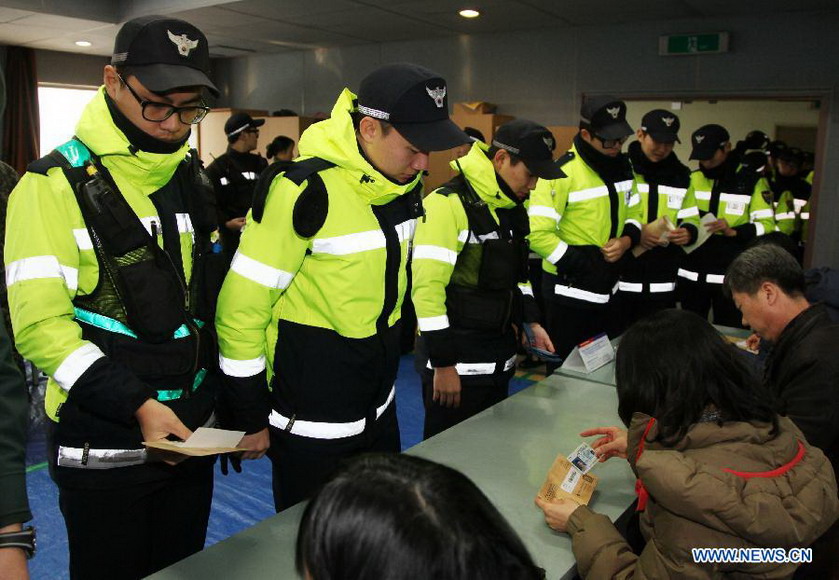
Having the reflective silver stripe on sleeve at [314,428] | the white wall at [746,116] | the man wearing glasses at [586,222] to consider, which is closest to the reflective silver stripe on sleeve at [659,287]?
the man wearing glasses at [586,222]

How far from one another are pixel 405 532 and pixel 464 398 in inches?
75.7

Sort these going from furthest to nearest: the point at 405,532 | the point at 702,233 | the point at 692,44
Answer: the point at 692,44 < the point at 702,233 < the point at 405,532

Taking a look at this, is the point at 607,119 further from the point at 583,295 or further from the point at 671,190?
the point at 671,190

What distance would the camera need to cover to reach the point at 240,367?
1.62m

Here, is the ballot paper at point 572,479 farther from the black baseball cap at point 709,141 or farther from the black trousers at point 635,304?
the black baseball cap at point 709,141

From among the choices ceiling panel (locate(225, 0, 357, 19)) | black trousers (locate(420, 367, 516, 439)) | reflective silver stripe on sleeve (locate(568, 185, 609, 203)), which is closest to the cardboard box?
ceiling panel (locate(225, 0, 357, 19))

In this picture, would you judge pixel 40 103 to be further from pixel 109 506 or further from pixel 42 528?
pixel 109 506

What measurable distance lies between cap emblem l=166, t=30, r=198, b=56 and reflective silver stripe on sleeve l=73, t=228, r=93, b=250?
45cm

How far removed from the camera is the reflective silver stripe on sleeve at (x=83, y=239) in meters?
1.39

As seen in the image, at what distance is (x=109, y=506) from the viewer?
1469 millimetres

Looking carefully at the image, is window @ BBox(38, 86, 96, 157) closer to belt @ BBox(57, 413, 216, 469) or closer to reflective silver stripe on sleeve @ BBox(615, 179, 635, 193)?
reflective silver stripe on sleeve @ BBox(615, 179, 635, 193)

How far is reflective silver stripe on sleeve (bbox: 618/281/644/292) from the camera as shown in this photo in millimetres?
3896

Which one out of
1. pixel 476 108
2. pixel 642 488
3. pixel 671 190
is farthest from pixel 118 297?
pixel 476 108

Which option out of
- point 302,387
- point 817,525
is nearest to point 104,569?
point 302,387
